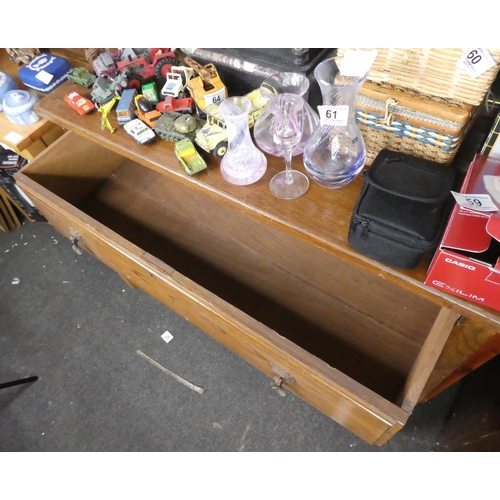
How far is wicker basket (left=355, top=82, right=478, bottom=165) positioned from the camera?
2.08ft

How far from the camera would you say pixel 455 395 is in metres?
1.10

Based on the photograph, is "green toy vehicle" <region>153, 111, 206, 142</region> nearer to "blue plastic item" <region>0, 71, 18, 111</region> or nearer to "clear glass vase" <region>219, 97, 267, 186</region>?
"clear glass vase" <region>219, 97, 267, 186</region>

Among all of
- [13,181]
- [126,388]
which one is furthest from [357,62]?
[13,181]

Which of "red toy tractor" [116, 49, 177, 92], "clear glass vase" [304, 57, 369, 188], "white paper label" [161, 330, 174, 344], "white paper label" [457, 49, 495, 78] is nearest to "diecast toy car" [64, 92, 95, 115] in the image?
"red toy tractor" [116, 49, 177, 92]

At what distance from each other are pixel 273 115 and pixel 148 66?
39cm

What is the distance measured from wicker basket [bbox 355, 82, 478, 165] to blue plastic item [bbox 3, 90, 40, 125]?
96cm

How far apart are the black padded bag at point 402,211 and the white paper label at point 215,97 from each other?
1.23 feet

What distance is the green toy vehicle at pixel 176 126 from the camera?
877 mm

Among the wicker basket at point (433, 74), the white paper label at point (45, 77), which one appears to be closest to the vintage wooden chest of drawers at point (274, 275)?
the white paper label at point (45, 77)

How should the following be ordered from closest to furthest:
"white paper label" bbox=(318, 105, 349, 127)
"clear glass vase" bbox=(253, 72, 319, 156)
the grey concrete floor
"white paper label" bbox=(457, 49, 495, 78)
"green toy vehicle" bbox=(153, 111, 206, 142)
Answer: "white paper label" bbox=(457, 49, 495, 78), "white paper label" bbox=(318, 105, 349, 127), "clear glass vase" bbox=(253, 72, 319, 156), "green toy vehicle" bbox=(153, 111, 206, 142), the grey concrete floor

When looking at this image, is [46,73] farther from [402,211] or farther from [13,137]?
[402,211]

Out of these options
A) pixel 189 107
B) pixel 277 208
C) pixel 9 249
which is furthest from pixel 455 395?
pixel 9 249

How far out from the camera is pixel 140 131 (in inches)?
35.8

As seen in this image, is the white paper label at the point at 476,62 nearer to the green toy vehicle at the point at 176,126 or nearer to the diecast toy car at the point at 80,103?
the green toy vehicle at the point at 176,126
